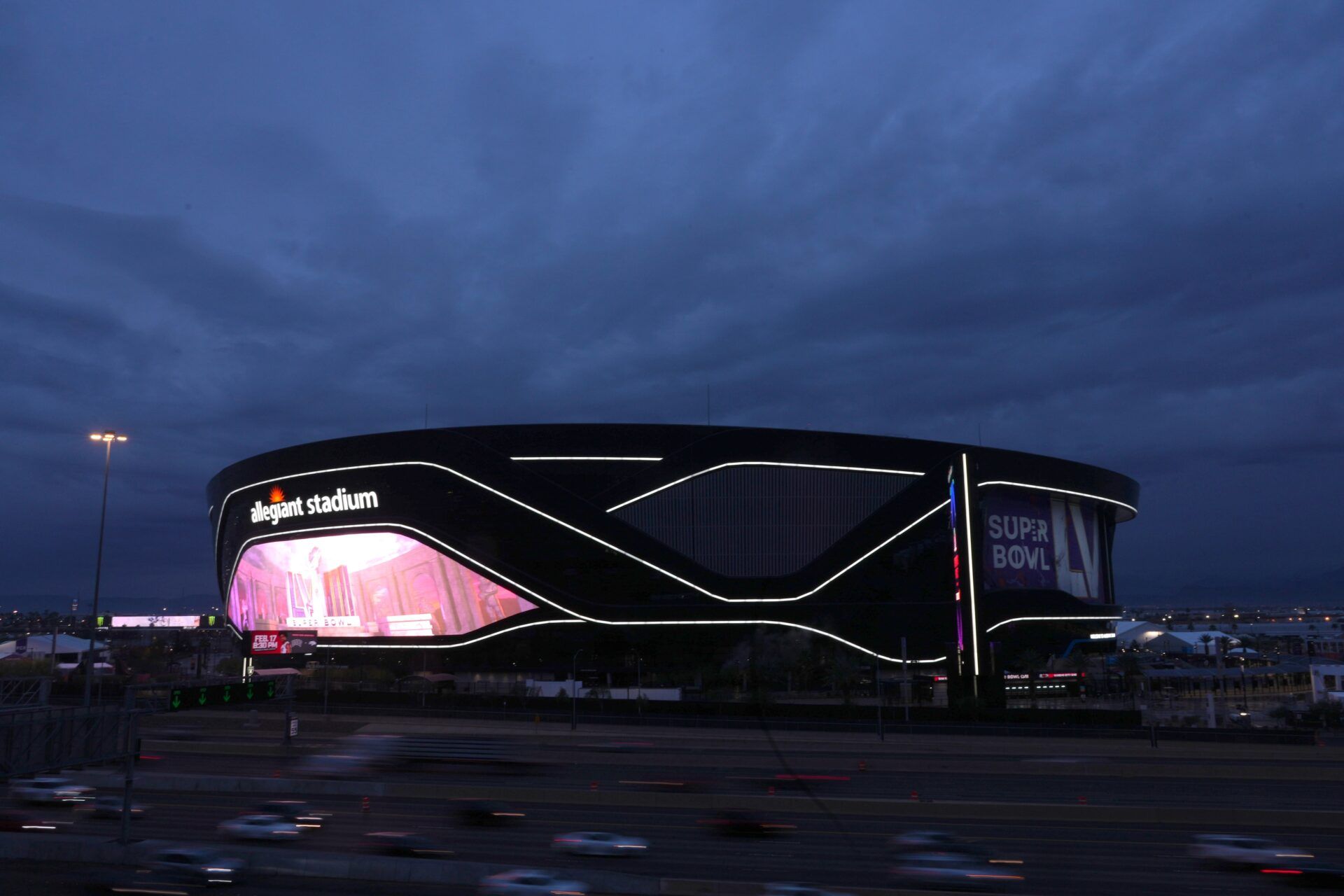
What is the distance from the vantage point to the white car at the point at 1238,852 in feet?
71.8

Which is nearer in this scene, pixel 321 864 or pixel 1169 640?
pixel 321 864

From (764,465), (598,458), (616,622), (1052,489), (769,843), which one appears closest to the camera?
(769,843)

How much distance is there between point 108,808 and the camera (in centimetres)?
2962

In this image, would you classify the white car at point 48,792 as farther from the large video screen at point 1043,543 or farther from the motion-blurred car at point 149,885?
the large video screen at point 1043,543

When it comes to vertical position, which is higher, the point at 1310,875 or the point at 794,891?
the point at 794,891

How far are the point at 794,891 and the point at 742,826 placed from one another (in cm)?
838

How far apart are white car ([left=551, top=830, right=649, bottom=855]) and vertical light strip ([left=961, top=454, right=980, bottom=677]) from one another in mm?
43016

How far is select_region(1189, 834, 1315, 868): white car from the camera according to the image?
2189cm

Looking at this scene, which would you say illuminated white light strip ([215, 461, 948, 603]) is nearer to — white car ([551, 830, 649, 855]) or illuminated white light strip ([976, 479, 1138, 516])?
illuminated white light strip ([976, 479, 1138, 516])

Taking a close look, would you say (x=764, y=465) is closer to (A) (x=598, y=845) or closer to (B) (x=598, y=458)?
(B) (x=598, y=458)

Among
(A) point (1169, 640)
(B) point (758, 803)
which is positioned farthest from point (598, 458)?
(A) point (1169, 640)

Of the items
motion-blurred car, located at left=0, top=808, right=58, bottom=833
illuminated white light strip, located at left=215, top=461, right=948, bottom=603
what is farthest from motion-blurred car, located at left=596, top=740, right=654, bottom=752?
illuminated white light strip, located at left=215, top=461, right=948, bottom=603

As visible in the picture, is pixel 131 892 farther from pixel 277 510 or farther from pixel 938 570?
pixel 277 510

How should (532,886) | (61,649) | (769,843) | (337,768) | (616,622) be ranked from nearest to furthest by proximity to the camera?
(532,886)
(769,843)
(337,768)
(616,622)
(61,649)
